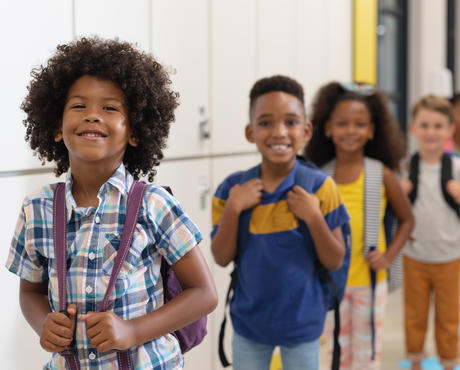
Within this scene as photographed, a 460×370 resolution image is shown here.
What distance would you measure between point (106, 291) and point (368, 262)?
→ 5.32 feet

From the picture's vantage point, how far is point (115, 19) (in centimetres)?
211

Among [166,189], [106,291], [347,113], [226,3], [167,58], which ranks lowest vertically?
[106,291]

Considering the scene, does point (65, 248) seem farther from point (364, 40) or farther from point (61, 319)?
point (364, 40)

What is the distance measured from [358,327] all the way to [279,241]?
0.85 meters

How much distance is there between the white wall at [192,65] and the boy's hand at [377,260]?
2.22 feet

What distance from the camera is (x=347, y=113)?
9.07 ft

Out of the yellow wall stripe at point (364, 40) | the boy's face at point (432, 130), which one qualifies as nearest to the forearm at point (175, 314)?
the boy's face at point (432, 130)

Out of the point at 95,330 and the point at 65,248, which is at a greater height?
the point at 65,248

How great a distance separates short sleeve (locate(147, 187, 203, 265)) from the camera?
132cm

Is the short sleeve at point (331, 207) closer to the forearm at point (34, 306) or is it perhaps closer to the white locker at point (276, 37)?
the forearm at point (34, 306)

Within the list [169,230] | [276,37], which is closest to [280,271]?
[169,230]

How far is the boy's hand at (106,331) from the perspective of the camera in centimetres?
121

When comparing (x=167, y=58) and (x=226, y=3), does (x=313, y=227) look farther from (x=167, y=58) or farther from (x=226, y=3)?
(x=226, y=3)

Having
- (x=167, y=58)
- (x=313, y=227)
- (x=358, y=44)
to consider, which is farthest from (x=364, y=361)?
(x=358, y=44)
